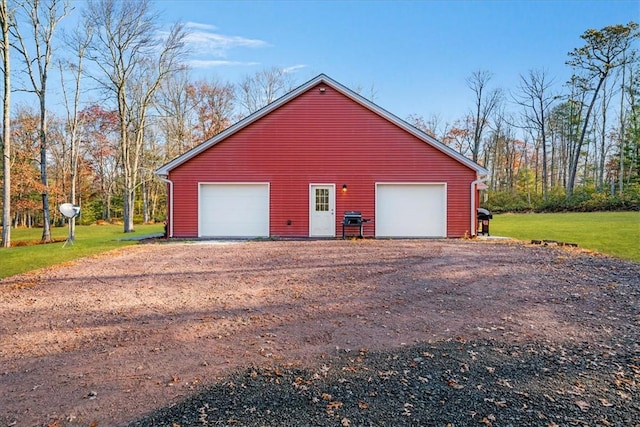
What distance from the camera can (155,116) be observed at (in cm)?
2025

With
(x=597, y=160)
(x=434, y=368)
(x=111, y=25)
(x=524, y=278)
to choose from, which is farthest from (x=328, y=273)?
(x=597, y=160)

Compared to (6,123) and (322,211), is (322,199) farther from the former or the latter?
(6,123)

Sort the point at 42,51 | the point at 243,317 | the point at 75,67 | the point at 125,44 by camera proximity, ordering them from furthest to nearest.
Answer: the point at 125,44, the point at 75,67, the point at 42,51, the point at 243,317

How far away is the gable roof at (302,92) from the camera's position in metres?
12.8

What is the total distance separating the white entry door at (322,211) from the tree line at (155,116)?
404 inches

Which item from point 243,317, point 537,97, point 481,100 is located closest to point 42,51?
point 243,317

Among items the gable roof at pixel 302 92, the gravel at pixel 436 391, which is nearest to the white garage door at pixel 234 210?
the gable roof at pixel 302 92

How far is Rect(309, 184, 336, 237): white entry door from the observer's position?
13.1 metres

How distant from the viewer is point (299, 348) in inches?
137

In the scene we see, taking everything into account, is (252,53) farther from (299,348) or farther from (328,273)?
(299,348)

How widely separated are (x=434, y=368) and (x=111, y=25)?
21.0 metres

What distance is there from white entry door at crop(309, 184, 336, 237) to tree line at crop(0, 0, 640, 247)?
10265 mm

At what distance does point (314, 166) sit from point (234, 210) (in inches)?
125

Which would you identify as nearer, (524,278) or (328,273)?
(524,278)
